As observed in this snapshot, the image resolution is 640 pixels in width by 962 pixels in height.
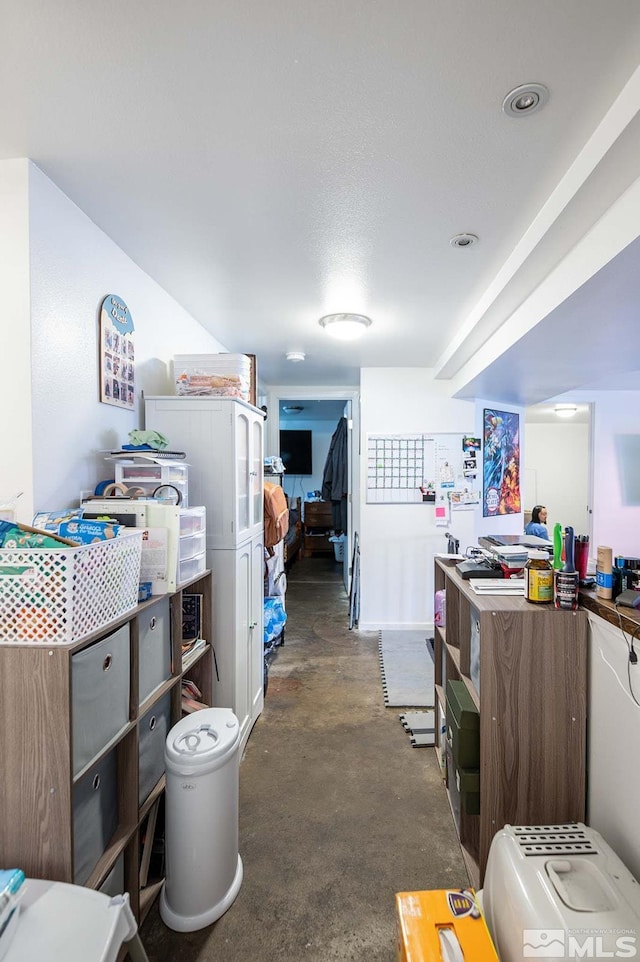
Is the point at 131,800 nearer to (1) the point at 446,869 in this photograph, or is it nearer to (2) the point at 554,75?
(1) the point at 446,869

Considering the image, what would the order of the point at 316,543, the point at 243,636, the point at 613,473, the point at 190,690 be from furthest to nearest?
the point at 316,543
the point at 613,473
the point at 243,636
the point at 190,690

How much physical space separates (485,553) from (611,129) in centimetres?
156

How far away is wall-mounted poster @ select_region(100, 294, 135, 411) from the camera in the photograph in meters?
1.93

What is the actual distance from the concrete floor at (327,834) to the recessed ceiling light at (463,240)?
93.7 inches

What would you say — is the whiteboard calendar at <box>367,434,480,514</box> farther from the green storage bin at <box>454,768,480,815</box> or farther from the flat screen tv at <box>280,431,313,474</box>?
the flat screen tv at <box>280,431,313,474</box>

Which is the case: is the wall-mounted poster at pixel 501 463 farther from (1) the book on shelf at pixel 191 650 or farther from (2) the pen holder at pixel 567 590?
(1) the book on shelf at pixel 191 650

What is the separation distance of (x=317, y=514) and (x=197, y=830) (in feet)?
20.6

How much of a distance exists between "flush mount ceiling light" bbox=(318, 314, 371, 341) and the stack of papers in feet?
5.80

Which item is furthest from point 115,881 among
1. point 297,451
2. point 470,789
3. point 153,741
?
point 297,451

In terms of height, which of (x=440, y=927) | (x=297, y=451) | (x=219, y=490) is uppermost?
(x=297, y=451)

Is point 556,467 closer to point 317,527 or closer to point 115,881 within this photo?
point 317,527

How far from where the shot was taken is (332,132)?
136cm

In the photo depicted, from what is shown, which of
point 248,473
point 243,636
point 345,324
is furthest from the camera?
point 345,324

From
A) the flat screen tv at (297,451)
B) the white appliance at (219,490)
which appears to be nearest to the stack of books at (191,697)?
the white appliance at (219,490)
